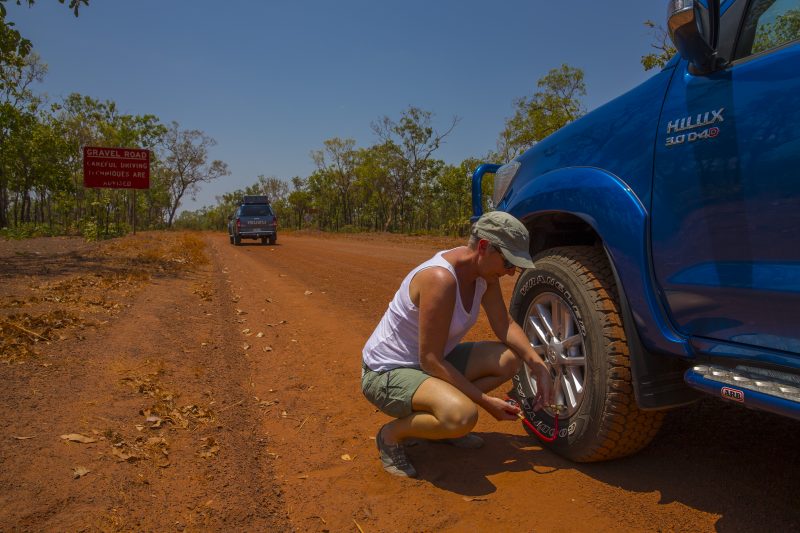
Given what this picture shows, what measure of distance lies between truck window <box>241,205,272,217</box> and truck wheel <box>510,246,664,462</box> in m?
22.2

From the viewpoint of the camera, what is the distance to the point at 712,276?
2.08m

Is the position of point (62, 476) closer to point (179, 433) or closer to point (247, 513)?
point (179, 433)

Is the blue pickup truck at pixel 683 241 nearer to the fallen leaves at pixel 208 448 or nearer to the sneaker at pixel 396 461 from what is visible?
the sneaker at pixel 396 461

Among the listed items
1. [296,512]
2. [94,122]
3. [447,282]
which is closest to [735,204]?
[447,282]

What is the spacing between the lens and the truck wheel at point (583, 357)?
2457 mm

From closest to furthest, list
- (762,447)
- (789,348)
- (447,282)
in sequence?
(789,348) → (447,282) → (762,447)

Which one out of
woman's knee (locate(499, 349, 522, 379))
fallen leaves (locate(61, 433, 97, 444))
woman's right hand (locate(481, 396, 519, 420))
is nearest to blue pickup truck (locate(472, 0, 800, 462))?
woman's knee (locate(499, 349, 522, 379))

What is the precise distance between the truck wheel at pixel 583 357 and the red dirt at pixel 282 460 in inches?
8.5

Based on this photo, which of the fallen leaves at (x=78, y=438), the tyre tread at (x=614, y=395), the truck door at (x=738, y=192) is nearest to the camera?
the truck door at (x=738, y=192)

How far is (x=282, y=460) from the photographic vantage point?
2.95 m

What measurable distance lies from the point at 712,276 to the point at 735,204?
284 mm

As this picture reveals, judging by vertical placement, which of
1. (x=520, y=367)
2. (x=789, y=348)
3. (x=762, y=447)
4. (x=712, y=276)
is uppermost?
(x=712, y=276)

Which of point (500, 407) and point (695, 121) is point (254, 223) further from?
point (695, 121)

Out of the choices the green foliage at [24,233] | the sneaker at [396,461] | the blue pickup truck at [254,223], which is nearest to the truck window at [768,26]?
the sneaker at [396,461]
